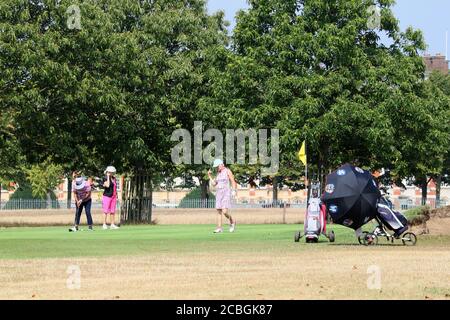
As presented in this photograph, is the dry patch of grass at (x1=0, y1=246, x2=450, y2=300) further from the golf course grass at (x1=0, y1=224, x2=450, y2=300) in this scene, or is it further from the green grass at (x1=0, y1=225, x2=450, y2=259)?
the green grass at (x1=0, y1=225, x2=450, y2=259)

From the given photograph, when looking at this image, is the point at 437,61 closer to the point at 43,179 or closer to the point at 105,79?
the point at 43,179

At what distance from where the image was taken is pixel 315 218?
74.0ft

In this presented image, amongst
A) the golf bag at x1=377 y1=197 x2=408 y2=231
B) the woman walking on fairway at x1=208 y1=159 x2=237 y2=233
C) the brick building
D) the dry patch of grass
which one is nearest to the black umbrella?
the golf bag at x1=377 y1=197 x2=408 y2=231

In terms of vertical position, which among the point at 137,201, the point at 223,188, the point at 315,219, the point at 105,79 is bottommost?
the point at 315,219

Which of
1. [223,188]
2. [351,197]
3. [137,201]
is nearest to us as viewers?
[351,197]

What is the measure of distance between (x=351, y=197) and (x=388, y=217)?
41.5 inches

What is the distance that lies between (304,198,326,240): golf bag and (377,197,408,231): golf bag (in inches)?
52.7

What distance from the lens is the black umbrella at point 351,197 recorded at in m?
21.1

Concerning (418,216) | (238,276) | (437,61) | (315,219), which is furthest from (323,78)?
(437,61)

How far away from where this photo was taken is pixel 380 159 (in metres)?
46.6

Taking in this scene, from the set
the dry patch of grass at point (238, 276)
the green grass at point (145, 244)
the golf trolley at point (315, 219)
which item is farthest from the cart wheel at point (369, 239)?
the dry patch of grass at point (238, 276)

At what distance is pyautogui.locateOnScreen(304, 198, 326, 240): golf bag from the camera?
2231 centimetres

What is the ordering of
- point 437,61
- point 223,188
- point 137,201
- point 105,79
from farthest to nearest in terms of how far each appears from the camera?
point 437,61, point 137,201, point 105,79, point 223,188
